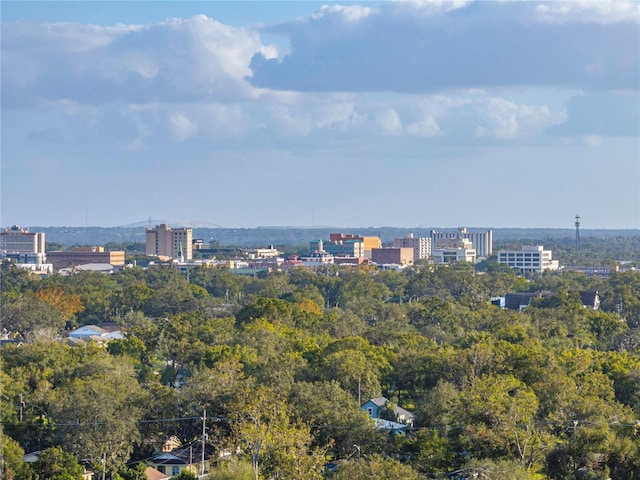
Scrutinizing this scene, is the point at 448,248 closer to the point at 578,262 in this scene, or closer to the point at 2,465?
the point at 578,262

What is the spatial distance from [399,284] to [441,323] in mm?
38819

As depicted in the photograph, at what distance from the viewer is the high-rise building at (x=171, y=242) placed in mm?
170250

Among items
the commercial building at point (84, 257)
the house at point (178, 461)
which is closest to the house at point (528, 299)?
the house at point (178, 461)

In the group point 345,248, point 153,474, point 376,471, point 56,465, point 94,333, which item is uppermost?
point 345,248

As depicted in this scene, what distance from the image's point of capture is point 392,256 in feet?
529

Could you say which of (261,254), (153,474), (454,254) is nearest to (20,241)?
(261,254)

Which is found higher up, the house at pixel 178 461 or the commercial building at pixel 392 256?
the commercial building at pixel 392 256

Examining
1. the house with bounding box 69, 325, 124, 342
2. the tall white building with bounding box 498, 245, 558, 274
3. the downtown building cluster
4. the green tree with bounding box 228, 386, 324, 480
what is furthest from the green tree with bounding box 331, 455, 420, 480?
the tall white building with bounding box 498, 245, 558, 274

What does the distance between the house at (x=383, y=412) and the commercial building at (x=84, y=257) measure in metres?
113

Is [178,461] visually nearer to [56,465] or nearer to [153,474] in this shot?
[153,474]

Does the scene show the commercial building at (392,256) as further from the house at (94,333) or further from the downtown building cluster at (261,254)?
the house at (94,333)

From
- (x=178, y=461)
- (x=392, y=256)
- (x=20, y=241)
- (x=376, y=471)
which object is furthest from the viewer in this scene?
(x=20, y=241)

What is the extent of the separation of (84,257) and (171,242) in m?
22.6

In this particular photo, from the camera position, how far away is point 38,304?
211ft
